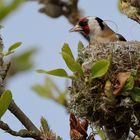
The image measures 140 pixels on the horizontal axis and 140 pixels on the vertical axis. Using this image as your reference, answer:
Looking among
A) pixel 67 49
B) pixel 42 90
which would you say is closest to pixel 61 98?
pixel 42 90

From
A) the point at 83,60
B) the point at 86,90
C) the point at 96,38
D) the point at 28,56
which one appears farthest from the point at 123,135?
the point at 96,38

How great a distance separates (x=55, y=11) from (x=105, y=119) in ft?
2.19

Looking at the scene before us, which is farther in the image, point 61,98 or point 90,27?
point 90,27

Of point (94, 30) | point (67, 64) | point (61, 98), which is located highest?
point (67, 64)

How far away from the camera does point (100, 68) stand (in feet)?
6.36

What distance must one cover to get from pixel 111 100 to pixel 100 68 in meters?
0.16

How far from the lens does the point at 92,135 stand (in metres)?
1.99

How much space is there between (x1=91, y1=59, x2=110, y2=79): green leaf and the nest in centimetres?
7

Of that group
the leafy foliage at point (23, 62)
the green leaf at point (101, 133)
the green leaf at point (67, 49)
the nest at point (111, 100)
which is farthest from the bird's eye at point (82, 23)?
the leafy foliage at point (23, 62)

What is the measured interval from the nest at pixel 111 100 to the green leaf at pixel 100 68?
0.24 ft

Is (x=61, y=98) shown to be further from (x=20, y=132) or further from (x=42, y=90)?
(x=20, y=132)

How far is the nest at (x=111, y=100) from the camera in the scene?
206 centimetres

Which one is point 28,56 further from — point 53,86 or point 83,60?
point 83,60

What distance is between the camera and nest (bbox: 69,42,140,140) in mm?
2064
